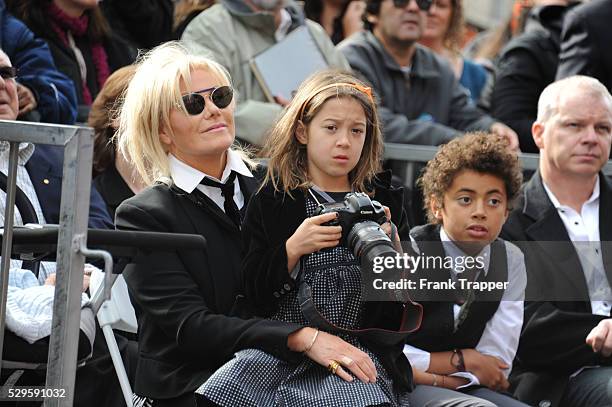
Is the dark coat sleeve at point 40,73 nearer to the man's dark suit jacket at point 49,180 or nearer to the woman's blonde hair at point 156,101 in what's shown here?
the man's dark suit jacket at point 49,180

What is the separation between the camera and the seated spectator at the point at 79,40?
645cm

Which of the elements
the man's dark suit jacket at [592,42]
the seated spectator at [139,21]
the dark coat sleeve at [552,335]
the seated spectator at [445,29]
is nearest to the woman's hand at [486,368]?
the dark coat sleeve at [552,335]

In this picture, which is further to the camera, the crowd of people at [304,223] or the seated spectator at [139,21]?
the seated spectator at [139,21]

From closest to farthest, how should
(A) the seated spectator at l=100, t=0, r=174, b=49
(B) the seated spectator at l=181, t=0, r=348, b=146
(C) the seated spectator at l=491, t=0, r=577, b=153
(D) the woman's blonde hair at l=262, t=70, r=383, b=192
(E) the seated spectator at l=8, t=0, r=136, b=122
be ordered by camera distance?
(D) the woman's blonde hair at l=262, t=70, r=383, b=192 < (E) the seated spectator at l=8, t=0, r=136, b=122 < (B) the seated spectator at l=181, t=0, r=348, b=146 < (A) the seated spectator at l=100, t=0, r=174, b=49 < (C) the seated spectator at l=491, t=0, r=577, b=153

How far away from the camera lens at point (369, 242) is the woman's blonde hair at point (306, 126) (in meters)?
0.39

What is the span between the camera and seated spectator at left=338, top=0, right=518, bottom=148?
7.28 m

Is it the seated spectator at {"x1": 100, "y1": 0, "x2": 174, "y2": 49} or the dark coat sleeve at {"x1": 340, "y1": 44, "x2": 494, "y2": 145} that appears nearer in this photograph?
the dark coat sleeve at {"x1": 340, "y1": 44, "x2": 494, "y2": 145}

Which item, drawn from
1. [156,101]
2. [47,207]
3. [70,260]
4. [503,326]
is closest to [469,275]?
[503,326]

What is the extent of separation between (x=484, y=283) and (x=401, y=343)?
0.92 metres

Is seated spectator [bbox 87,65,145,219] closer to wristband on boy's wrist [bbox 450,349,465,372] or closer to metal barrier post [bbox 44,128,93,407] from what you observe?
wristband on boy's wrist [bbox 450,349,465,372]

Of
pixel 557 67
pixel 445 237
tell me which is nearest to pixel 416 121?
pixel 557 67

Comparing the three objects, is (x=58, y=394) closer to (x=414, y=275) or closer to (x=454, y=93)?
(x=414, y=275)

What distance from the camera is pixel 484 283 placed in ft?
16.4

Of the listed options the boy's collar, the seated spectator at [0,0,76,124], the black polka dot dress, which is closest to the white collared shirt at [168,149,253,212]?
the black polka dot dress
